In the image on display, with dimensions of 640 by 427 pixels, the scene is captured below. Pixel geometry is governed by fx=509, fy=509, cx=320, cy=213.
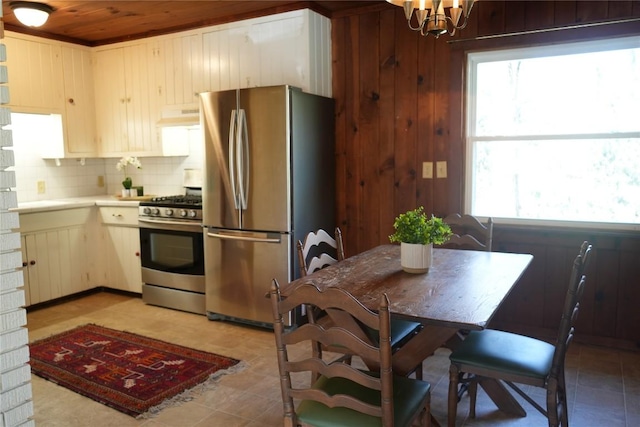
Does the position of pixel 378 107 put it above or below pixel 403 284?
above

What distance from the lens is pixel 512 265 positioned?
259cm

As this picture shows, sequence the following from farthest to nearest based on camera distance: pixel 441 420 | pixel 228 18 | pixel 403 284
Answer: pixel 228 18 < pixel 441 420 < pixel 403 284

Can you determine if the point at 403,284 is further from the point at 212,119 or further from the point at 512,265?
the point at 212,119

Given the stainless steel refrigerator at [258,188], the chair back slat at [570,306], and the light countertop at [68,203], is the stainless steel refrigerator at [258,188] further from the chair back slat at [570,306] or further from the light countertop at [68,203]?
the chair back slat at [570,306]

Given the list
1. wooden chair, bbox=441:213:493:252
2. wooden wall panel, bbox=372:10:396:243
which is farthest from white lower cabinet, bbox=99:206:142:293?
wooden chair, bbox=441:213:493:252

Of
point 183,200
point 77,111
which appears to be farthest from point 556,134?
point 77,111

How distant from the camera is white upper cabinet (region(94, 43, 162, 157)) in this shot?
4871mm

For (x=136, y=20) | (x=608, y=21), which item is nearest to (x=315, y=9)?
(x=136, y=20)

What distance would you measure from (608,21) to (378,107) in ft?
5.37

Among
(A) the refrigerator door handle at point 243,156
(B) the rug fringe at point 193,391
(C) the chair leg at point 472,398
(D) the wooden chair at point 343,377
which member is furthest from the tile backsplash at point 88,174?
(D) the wooden chair at point 343,377

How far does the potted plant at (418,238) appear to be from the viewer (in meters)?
2.38

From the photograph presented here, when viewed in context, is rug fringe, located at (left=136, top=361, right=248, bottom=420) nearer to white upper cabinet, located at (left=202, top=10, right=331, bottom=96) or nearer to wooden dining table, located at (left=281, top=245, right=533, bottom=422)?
wooden dining table, located at (left=281, top=245, right=533, bottom=422)

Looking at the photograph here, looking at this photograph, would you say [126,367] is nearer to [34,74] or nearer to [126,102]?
[126,102]

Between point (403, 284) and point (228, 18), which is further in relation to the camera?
point (228, 18)
